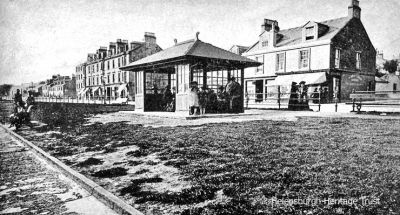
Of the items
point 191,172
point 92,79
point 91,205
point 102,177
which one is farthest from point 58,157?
point 92,79

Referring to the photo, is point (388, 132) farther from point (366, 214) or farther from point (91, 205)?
point (91, 205)

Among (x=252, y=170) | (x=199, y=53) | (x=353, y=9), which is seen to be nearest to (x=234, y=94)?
(x=199, y=53)

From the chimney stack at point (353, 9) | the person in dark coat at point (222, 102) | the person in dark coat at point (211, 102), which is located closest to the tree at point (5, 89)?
the person in dark coat at point (211, 102)

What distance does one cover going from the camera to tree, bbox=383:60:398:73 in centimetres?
4391

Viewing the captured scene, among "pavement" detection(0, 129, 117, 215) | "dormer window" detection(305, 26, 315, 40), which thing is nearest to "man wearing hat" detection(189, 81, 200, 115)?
"pavement" detection(0, 129, 117, 215)

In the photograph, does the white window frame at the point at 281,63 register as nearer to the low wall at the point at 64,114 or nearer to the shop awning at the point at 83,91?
the low wall at the point at 64,114

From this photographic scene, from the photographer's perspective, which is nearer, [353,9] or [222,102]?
[222,102]

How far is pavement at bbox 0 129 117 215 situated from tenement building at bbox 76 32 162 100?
32.6m

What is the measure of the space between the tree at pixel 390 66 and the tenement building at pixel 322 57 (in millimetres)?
17062

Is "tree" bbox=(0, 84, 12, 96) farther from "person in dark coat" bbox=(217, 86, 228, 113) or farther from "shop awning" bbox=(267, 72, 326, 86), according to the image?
"person in dark coat" bbox=(217, 86, 228, 113)

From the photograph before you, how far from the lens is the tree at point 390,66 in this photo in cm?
4391

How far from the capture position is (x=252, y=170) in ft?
14.4

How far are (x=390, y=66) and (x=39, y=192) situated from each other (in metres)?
54.4

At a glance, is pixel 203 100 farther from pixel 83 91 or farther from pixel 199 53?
pixel 83 91
